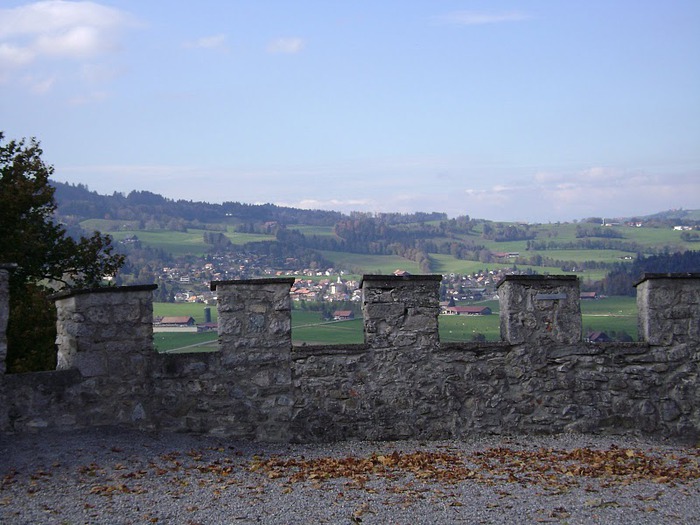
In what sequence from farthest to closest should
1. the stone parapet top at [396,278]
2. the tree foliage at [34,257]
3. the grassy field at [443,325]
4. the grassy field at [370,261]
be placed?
the grassy field at [370,261], the grassy field at [443,325], the tree foliage at [34,257], the stone parapet top at [396,278]

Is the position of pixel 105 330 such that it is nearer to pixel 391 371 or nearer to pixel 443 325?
pixel 391 371

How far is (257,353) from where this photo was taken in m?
10.9

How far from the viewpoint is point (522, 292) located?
37.7ft

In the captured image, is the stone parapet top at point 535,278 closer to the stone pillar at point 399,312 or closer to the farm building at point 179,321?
the stone pillar at point 399,312

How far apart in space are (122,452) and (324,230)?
7644 cm

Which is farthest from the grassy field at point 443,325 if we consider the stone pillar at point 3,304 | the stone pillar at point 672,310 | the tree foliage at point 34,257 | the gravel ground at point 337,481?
the stone pillar at point 3,304

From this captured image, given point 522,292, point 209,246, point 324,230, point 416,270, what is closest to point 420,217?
point 324,230

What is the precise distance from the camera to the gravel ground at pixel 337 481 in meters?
7.26

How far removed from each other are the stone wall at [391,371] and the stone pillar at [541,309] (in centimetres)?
2

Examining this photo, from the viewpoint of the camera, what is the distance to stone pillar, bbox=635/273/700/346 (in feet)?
38.2

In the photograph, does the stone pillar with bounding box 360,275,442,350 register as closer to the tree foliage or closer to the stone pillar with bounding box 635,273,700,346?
the stone pillar with bounding box 635,273,700,346

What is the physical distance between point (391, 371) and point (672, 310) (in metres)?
3.55

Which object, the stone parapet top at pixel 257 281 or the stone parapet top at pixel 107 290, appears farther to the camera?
the stone parapet top at pixel 257 281

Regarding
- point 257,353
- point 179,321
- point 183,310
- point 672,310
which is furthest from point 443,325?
point 257,353
